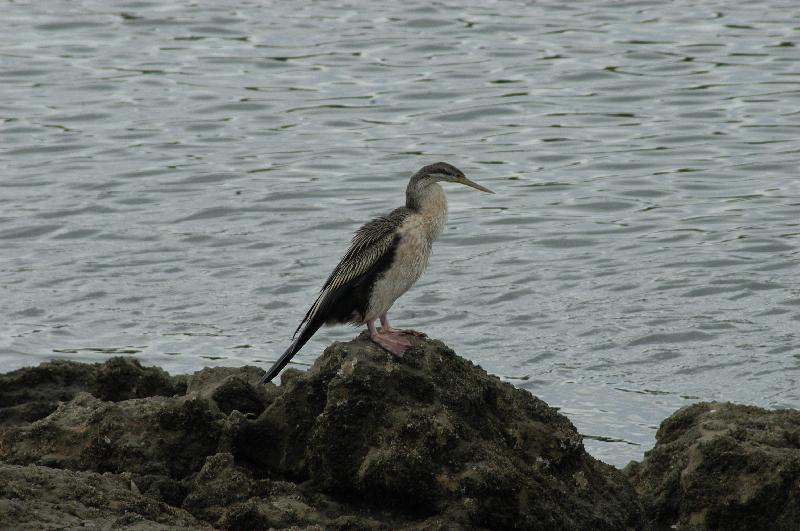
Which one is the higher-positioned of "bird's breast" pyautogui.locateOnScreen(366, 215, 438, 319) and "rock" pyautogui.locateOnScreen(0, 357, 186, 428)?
"bird's breast" pyautogui.locateOnScreen(366, 215, 438, 319)

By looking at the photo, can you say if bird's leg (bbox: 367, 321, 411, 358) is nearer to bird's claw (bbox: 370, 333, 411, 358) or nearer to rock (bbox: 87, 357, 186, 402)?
bird's claw (bbox: 370, 333, 411, 358)

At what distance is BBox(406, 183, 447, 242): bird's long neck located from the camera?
741cm

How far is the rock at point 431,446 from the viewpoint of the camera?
5.97m

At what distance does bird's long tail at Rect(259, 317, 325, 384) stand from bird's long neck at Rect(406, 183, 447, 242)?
2.43 feet

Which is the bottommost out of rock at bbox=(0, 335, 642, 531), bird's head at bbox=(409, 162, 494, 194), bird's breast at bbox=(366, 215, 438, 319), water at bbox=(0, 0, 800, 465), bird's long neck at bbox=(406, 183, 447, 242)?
water at bbox=(0, 0, 800, 465)

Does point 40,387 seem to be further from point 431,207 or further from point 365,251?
point 431,207

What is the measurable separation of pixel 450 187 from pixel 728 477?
9.60m

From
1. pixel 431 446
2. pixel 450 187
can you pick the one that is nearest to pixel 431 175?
pixel 431 446

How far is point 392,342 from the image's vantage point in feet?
21.4

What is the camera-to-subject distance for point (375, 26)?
22.6 metres

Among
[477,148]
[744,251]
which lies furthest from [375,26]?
[744,251]

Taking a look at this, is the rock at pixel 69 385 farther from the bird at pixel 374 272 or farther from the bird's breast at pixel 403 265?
the bird's breast at pixel 403 265

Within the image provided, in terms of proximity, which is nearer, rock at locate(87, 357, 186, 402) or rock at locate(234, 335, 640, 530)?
rock at locate(234, 335, 640, 530)

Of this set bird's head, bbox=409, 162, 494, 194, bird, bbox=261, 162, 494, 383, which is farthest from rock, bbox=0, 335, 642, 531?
bird's head, bbox=409, 162, 494, 194
